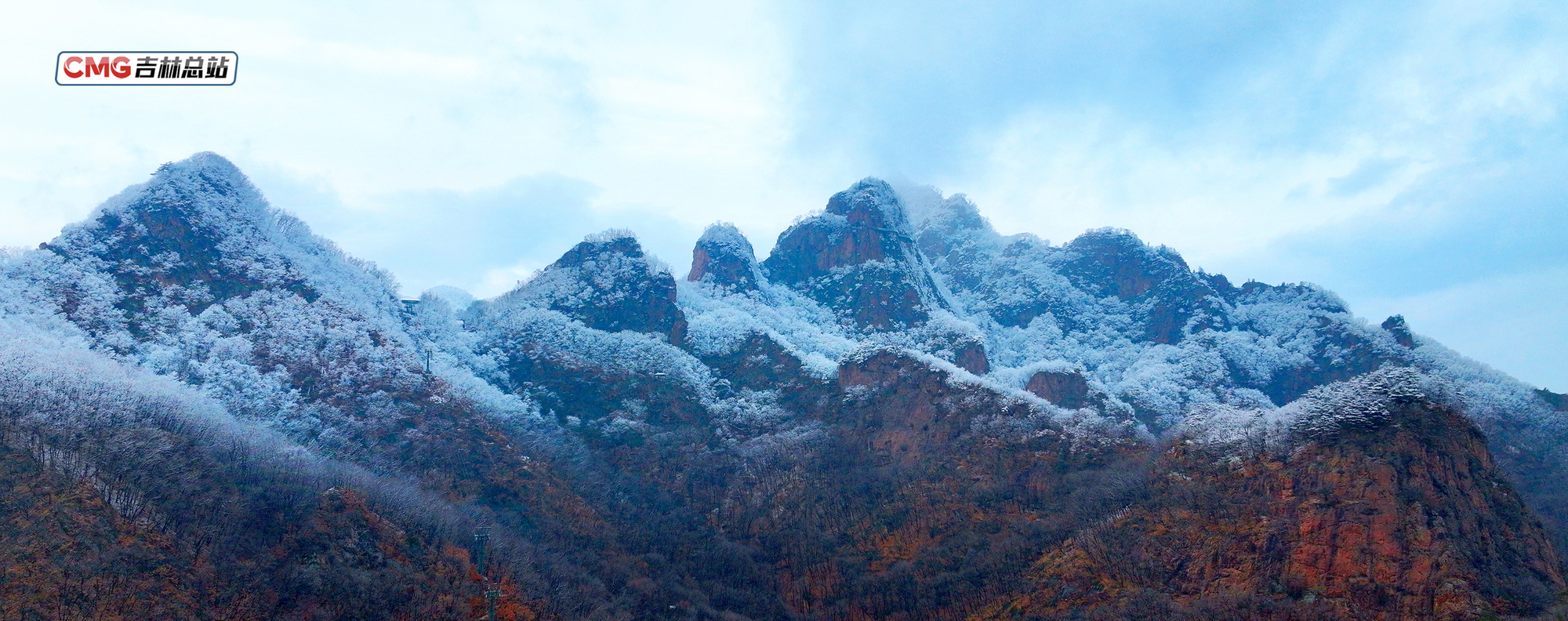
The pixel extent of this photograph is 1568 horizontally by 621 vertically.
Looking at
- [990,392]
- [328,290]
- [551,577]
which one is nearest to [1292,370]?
[990,392]

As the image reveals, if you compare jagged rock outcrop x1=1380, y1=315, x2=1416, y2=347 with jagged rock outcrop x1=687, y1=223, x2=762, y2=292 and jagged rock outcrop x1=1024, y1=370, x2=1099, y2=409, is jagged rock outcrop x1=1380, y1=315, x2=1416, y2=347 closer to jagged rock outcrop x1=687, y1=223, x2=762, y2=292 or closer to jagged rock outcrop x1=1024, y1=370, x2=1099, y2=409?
jagged rock outcrop x1=1024, y1=370, x2=1099, y2=409

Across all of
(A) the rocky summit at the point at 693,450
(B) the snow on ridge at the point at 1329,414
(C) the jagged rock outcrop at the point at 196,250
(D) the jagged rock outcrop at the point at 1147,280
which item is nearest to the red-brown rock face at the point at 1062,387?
(A) the rocky summit at the point at 693,450

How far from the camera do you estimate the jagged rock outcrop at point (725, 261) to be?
158 m

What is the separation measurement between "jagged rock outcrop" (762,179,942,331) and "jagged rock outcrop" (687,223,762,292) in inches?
361

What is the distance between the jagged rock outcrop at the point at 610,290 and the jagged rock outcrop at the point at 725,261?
18172mm

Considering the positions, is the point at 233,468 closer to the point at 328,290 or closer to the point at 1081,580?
the point at 328,290

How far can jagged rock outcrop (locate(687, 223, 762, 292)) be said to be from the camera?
158000 mm

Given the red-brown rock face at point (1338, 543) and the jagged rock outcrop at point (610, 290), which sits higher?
the jagged rock outcrop at point (610, 290)

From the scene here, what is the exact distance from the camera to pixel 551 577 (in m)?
72.8

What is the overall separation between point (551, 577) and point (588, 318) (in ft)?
197

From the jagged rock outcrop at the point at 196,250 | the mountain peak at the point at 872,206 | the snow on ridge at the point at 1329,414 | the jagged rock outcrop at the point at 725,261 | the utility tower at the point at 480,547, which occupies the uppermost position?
the mountain peak at the point at 872,206

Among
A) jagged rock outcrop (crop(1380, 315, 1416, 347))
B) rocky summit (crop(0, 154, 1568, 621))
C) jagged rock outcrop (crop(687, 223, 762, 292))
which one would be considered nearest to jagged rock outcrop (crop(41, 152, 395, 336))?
rocky summit (crop(0, 154, 1568, 621))

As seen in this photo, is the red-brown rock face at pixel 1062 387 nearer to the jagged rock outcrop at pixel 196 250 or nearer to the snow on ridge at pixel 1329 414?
the snow on ridge at pixel 1329 414

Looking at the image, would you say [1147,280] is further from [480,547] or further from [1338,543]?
[480,547]
